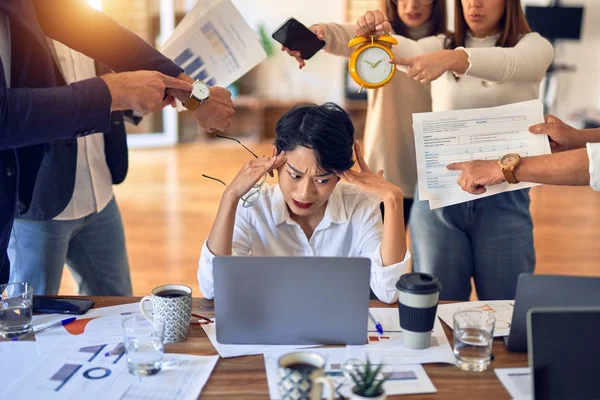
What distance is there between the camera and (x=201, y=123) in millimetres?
1999

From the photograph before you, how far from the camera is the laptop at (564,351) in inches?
44.1

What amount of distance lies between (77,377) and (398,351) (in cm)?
65

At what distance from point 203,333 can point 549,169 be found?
3.10ft

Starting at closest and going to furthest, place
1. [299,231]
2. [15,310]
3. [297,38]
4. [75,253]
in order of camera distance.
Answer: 1. [15,310]
2. [299,231]
3. [297,38]
4. [75,253]

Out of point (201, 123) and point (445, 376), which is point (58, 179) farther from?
point (445, 376)

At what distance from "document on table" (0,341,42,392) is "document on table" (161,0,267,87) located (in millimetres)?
1101

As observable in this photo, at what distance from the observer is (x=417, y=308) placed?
1.39 metres

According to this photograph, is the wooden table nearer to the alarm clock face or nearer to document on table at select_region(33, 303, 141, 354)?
document on table at select_region(33, 303, 141, 354)

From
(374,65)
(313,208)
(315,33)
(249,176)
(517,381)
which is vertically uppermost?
(315,33)

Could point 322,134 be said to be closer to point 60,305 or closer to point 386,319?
point 386,319

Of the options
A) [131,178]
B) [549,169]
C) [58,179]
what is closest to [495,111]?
[549,169]

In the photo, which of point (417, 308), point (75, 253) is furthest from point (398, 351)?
point (75, 253)

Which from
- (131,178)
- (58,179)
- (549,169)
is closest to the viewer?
(549,169)

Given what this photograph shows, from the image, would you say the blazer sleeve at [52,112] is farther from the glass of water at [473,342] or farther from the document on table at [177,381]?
the glass of water at [473,342]
